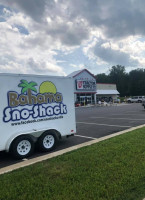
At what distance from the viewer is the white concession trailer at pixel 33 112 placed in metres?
5.64

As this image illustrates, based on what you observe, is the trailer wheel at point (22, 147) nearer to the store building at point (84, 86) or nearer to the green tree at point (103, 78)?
the store building at point (84, 86)

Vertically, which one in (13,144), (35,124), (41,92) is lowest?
(13,144)

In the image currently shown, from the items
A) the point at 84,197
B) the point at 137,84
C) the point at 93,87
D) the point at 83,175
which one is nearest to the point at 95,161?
the point at 83,175

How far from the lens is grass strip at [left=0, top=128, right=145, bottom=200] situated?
3.36 m

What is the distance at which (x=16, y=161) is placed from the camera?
18.6ft

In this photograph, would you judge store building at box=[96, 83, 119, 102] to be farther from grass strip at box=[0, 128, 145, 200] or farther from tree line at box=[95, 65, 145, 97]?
grass strip at box=[0, 128, 145, 200]

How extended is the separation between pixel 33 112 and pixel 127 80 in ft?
313

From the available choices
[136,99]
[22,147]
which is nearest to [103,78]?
[136,99]

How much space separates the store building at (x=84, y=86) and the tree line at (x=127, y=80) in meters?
48.3

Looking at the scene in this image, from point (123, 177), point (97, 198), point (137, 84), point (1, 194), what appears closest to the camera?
point (97, 198)

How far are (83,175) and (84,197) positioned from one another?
838 mm

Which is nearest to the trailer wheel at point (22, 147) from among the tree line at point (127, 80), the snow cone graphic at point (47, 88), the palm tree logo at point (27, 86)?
the palm tree logo at point (27, 86)

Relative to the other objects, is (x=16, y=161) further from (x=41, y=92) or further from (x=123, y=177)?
(x=123, y=177)

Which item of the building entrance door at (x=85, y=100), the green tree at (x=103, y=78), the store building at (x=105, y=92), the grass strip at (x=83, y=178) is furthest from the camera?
the green tree at (x=103, y=78)
